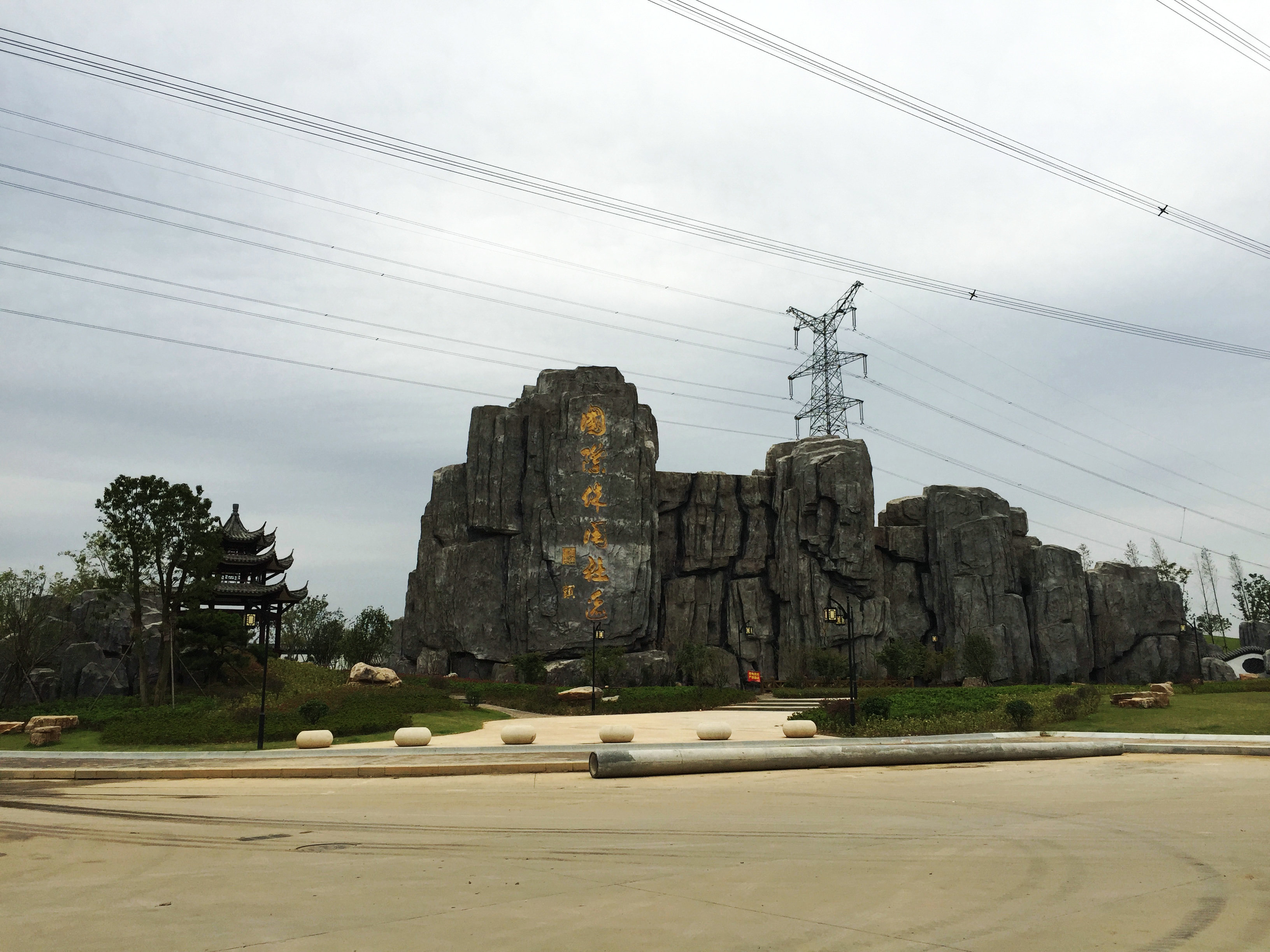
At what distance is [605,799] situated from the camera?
12.8 m

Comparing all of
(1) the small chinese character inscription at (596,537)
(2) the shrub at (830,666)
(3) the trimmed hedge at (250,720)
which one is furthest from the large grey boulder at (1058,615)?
(3) the trimmed hedge at (250,720)

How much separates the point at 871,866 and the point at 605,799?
5.99 meters

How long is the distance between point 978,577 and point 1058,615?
5.93m

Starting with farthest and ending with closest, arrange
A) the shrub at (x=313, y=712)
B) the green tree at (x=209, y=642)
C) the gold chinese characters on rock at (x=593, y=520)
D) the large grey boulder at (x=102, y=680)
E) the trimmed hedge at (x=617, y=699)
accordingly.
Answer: the gold chinese characters on rock at (x=593, y=520)
the large grey boulder at (x=102, y=680)
the green tree at (x=209, y=642)
the trimmed hedge at (x=617, y=699)
the shrub at (x=313, y=712)

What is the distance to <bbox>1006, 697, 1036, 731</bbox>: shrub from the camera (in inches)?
958

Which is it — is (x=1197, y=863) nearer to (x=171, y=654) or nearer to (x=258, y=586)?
(x=171, y=654)

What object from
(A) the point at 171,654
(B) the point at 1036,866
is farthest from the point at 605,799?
(A) the point at 171,654

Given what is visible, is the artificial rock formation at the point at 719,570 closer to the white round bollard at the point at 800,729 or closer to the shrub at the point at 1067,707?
the shrub at the point at 1067,707

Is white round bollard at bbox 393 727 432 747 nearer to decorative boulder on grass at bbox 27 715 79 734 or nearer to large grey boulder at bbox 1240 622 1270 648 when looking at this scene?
decorative boulder on grass at bbox 27 715 79 734

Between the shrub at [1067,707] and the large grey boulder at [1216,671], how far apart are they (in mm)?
41368

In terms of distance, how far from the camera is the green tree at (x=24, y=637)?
3988 centimetres

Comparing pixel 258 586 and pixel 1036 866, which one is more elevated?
pixel 258 586

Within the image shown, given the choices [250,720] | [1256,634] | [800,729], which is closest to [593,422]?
[250,720]

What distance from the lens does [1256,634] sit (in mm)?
84500
